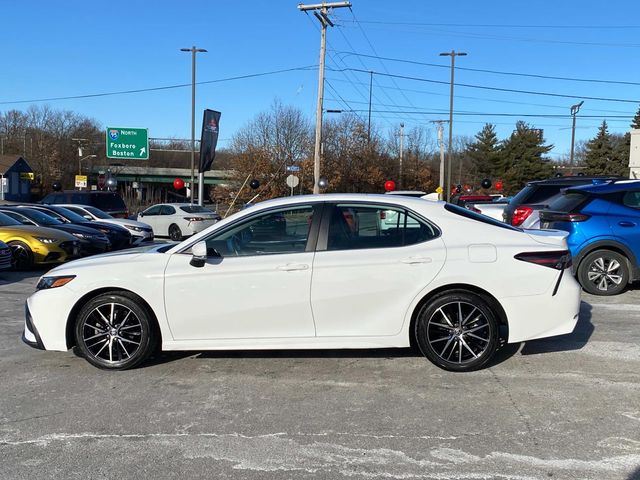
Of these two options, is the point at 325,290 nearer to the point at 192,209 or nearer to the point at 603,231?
the point at 603,231

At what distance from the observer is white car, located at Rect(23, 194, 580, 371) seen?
4.75m

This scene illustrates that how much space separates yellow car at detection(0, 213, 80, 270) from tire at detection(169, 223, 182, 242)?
31.1 feet

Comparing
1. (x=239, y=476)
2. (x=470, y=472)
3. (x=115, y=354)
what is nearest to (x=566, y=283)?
(x=470, y=472)

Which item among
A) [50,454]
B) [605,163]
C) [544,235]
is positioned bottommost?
[50,454]

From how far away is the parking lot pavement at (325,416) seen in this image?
11.0 ft

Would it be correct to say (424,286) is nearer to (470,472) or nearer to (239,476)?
(470,472)

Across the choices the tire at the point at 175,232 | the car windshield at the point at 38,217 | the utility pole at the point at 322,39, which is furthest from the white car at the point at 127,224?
the utility pole at the point at 322,39

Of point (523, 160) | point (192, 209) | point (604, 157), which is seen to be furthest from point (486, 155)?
point (192, 209)

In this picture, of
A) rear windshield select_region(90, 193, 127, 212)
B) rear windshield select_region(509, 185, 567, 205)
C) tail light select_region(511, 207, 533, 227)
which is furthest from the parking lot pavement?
rear windshield select_region(90, 193, 127, 212)

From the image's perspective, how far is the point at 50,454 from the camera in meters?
3.51

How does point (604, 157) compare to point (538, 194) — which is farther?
point (604, 157)

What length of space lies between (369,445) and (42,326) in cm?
318

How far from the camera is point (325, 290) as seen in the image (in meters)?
4.75

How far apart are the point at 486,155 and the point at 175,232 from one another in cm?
6745
